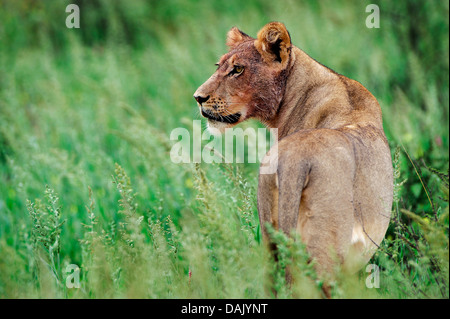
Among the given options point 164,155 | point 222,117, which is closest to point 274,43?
point 222,117

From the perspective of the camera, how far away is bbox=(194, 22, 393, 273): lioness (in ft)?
9.76

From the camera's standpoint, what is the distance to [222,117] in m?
4.43

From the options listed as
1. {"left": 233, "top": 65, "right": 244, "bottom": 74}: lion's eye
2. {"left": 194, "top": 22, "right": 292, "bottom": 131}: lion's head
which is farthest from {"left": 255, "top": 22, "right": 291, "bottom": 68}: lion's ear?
{"left": 233, "top": 65, "right": 244, "bottom": 74}: lion's eye

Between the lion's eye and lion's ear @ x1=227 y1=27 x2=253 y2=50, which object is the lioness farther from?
lion's ear @ x1=227 y1=27 x2=253 y2=50

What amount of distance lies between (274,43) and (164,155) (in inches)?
64.7

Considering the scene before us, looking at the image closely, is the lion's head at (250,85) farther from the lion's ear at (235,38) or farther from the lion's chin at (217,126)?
the lion's ear at (235,38)

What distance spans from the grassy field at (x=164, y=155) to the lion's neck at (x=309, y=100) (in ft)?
Result: 1.53

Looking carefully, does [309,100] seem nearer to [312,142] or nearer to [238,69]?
[238,69]

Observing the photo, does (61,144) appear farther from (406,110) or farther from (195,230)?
(406,110)

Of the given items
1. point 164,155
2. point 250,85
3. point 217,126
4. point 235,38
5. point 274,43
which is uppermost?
point 235,38

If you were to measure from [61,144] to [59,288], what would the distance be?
372 centimetres

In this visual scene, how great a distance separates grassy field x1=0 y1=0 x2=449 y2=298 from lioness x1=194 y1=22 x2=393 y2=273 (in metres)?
0.18

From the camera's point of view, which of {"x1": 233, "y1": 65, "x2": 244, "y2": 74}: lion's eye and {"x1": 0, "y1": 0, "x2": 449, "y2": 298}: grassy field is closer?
{"x1": 0, "y1": 0, "x2": 449, "y2": 298}: grassy field

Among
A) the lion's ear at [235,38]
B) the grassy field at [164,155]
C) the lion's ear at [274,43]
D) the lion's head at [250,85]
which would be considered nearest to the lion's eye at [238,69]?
the lion's head at [250,85]
